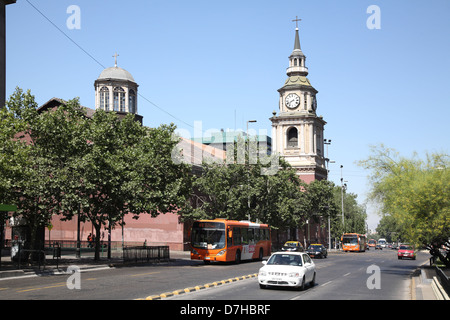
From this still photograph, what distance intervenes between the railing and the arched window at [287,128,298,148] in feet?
199

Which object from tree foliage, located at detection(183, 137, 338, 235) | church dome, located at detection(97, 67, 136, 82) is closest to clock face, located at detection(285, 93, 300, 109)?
church dome, located at detection(97, 67, 136, 82)

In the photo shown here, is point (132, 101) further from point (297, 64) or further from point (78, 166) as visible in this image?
point (78, 166)

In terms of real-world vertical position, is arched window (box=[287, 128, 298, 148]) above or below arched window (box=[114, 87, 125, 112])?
below

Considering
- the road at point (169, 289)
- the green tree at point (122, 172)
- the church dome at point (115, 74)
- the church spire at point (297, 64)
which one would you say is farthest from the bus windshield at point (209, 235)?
the church spire at point (297, 64)

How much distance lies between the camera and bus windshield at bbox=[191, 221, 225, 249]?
3891 cm

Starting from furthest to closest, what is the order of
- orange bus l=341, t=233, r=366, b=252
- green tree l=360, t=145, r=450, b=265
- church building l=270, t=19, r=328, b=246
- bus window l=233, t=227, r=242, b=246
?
church building l=270, t=19, r=328, b=246 < orange bus l=341, t=233, r=366, b=252 < bus window l=233, t=227, r=242, b=246 < green tree l=360, t=145, r=450, b=265

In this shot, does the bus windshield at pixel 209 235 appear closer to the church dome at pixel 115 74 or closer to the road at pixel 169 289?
the road at pixel 169 289

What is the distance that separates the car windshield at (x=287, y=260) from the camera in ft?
71.9

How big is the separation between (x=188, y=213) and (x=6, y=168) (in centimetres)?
2947

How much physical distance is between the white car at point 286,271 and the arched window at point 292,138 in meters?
78.8

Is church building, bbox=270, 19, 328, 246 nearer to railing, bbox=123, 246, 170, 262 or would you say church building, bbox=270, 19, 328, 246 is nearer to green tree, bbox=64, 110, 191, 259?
railing, bbox=123, 246, 170, 262

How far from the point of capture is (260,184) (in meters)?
57.6

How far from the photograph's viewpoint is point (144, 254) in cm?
4012

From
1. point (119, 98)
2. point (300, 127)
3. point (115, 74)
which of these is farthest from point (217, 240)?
point (300, 127)
